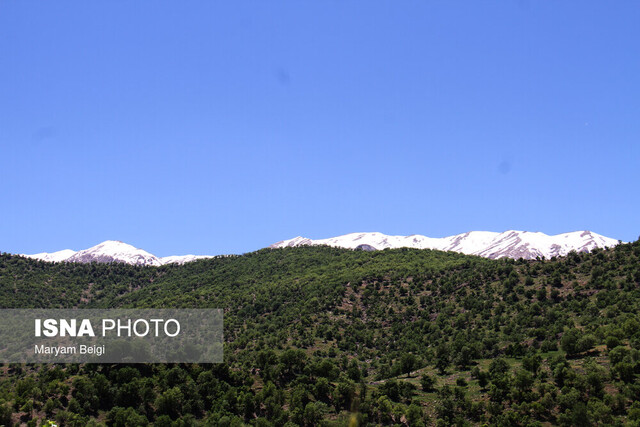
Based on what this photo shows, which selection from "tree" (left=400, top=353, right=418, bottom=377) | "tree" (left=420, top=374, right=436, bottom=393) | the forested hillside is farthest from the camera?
"tree" (left=400, top=353, right=418, bottom=377)

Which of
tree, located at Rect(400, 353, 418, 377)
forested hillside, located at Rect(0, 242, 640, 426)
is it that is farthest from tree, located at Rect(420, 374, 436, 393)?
tree, located at Rect(400, 353, 418, 377)

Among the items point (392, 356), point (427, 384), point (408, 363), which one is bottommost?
point (427, 384)

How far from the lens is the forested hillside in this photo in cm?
7144

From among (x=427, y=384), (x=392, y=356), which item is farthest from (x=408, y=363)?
(x=392, y=356)

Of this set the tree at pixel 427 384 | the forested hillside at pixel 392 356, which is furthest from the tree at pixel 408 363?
the tree at pixel 427 384

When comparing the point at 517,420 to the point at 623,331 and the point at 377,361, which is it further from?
the point at 377,361

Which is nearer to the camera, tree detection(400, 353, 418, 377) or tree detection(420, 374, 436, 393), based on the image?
tree detection(420, 374, 436, 393)

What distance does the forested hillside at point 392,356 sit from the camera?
7144 centimetres

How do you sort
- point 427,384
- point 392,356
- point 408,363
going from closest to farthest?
1. point 427,384
2. point 408,363
3. point 392,356

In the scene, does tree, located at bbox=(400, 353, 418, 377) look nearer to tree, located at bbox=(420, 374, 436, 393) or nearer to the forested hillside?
the forested hillside

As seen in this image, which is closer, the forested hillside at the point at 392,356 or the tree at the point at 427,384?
the forested hillside at the point at 392,356

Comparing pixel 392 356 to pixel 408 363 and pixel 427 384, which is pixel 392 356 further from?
pixel 427 384

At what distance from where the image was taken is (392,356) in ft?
385

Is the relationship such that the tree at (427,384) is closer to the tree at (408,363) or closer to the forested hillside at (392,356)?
the forested hillside at (392,356)
